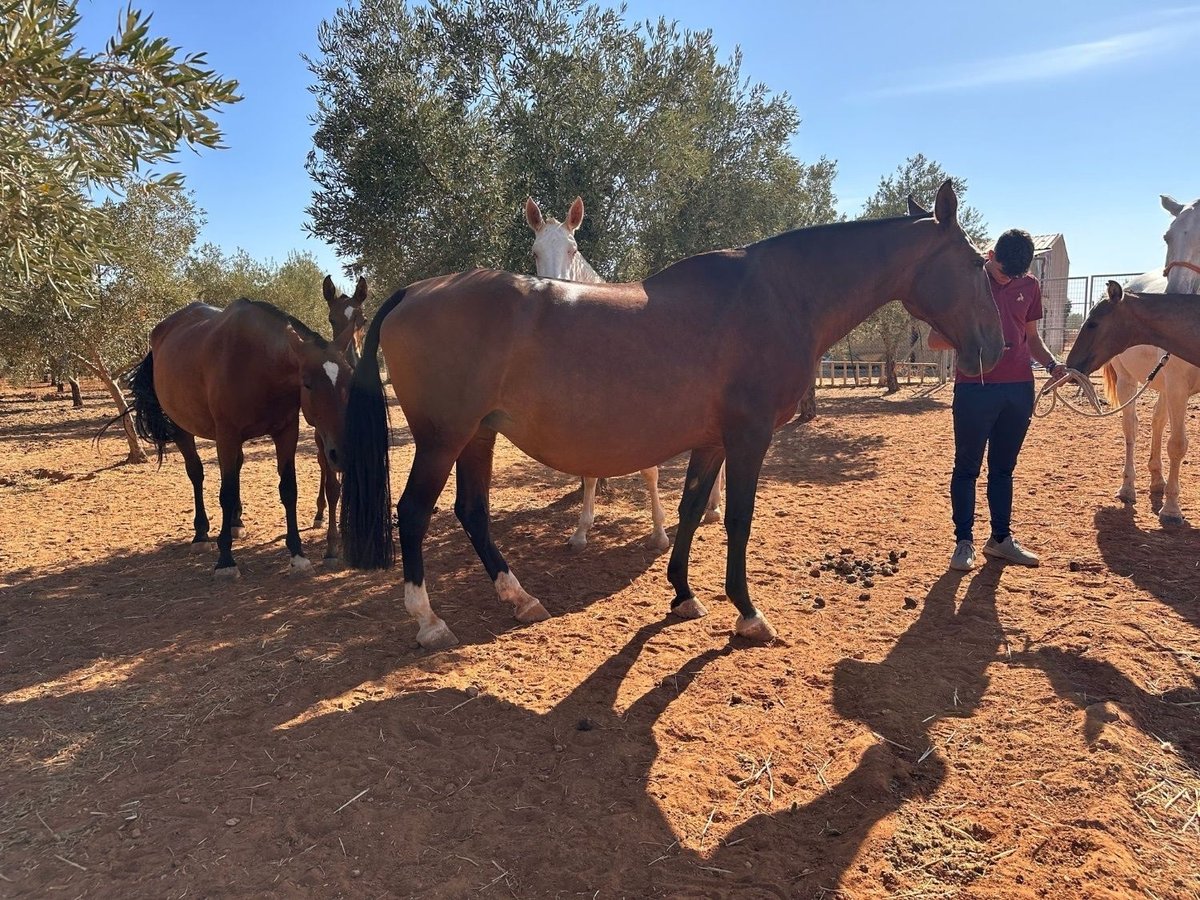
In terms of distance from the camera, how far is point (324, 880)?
2.06 metres

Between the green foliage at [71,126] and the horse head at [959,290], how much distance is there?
4.78 metres

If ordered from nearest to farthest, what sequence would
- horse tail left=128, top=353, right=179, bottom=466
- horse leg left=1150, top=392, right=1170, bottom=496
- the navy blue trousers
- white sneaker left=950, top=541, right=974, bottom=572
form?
1. the navy blue trousers
2. white sneaker left=950, top=541, right=974, bottom=572
3. horse leg left=1150, top=392, right=1170, bottom=496
4. horse tail left=128, top=353, right=179, bottom=466

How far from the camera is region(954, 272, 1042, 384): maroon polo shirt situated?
4.52 meters

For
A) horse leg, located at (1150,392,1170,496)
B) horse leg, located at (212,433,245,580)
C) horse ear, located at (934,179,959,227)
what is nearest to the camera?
horse ear, located at (934,179,959,227)

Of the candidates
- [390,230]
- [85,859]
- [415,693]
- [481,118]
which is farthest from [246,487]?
[85,859]

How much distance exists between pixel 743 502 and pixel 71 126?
16.2ft

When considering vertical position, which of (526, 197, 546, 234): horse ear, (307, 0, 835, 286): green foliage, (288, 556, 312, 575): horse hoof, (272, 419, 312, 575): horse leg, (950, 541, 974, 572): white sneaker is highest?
(307, 0, 835, 286): green foliage

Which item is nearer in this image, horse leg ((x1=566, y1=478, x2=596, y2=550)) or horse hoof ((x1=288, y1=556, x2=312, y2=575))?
horse hoof ((x1=288, y1=556, x2=312, y2=575))

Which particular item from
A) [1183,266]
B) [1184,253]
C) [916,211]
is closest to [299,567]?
[916,211]

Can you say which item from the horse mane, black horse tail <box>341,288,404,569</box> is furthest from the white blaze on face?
black horse tail <box>341,288,404,569</box>

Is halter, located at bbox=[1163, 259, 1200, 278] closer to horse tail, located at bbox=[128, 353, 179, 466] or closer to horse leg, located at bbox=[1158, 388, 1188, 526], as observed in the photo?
horse leg, located at bbox=[1158, 388, 1188, 526]

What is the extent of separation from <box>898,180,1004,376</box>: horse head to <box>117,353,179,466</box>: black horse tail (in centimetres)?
742

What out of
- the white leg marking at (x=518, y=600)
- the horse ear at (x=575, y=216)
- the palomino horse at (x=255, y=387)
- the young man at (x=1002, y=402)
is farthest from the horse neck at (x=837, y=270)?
the palomino horse at (x=255, y=387)

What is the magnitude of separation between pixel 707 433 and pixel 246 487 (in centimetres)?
753
